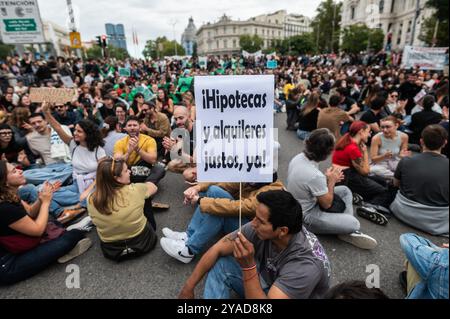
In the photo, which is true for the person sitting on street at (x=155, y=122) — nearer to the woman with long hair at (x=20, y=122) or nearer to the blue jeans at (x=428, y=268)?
the woman with long hair at (x=20, y=122)

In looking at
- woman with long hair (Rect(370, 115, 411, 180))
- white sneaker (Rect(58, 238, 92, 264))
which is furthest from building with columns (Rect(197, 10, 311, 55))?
white sneaker (Rect(58, 238, 92, 264))

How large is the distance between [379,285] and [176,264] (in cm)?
202

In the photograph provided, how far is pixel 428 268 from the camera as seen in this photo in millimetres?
1935

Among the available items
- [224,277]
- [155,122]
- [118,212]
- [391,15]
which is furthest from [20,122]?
[391,15]

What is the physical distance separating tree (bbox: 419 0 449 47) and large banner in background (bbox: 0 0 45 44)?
2392 centimetres

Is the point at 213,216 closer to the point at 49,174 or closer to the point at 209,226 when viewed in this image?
the point at 209,226

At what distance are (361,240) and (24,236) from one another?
3.47 meters

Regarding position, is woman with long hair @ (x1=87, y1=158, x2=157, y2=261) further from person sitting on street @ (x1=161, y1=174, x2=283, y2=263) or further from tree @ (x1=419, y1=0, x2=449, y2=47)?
tree @ (x1=419, y1=0, x2=449, y2=47)

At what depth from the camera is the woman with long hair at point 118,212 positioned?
8.63 feet

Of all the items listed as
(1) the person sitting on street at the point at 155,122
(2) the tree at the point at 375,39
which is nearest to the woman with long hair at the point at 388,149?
(1) the person sitting on street at the point at 155,122

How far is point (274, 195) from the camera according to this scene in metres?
1.84
